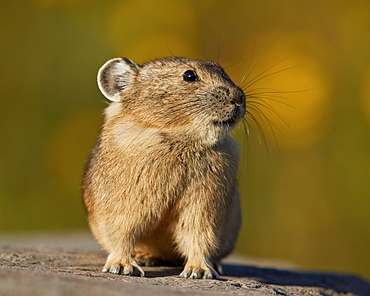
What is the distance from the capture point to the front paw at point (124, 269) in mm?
5148

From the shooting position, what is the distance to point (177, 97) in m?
5.49

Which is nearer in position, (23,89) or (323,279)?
(323,279)

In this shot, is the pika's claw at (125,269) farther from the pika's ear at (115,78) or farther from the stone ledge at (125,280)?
the pika's ear at (115,78)

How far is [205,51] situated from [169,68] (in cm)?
470

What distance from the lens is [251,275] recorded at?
6367 millimetres

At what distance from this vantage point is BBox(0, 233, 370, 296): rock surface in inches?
134

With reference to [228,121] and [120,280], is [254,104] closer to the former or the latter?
[228,121]

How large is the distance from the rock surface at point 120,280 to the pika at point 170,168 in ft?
1.02

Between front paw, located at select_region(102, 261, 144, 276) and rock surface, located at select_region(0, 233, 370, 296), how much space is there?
0.39ft

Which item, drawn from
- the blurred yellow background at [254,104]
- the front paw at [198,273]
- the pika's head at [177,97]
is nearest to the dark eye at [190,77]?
the pika's head at [177,97]

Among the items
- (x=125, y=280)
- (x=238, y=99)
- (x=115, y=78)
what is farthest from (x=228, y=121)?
(x=125, y=280)

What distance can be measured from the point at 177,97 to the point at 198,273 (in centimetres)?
156

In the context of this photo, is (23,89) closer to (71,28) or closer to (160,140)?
(71,28)

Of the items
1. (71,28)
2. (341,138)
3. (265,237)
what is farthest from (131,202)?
(71,28)
